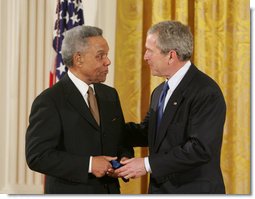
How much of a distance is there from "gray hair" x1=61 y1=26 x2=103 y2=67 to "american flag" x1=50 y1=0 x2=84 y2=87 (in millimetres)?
315

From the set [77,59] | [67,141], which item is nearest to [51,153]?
[67,141]

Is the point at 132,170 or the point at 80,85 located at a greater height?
the point at 80,85

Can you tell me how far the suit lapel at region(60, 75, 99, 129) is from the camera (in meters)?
2.27

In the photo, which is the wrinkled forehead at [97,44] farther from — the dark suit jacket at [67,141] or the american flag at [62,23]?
the american flag at [62,23]

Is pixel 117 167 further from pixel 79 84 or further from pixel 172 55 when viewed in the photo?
pixel 172 55

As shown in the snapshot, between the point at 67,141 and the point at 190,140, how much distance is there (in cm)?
55

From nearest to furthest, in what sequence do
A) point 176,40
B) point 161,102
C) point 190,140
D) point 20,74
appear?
point 190,140, point 176,40, point 161,102, point 20,74

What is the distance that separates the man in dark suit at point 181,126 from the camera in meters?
2.15

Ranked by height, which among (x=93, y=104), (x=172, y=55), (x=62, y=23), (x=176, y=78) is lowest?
(x=93, y=104)

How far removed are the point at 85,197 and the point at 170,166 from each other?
417 millimetres

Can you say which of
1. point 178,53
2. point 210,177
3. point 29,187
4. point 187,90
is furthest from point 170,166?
point 29,187

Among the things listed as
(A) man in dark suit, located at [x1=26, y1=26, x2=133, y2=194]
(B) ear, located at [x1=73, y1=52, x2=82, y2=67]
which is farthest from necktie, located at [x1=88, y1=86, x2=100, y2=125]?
(B) ear, located at [x1=73, y1=52, x2=82, y2=67]

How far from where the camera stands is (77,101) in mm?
2293

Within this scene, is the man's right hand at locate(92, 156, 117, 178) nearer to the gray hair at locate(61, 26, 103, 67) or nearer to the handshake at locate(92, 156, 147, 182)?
the handshake at locate(92, 156, 147, 182)
